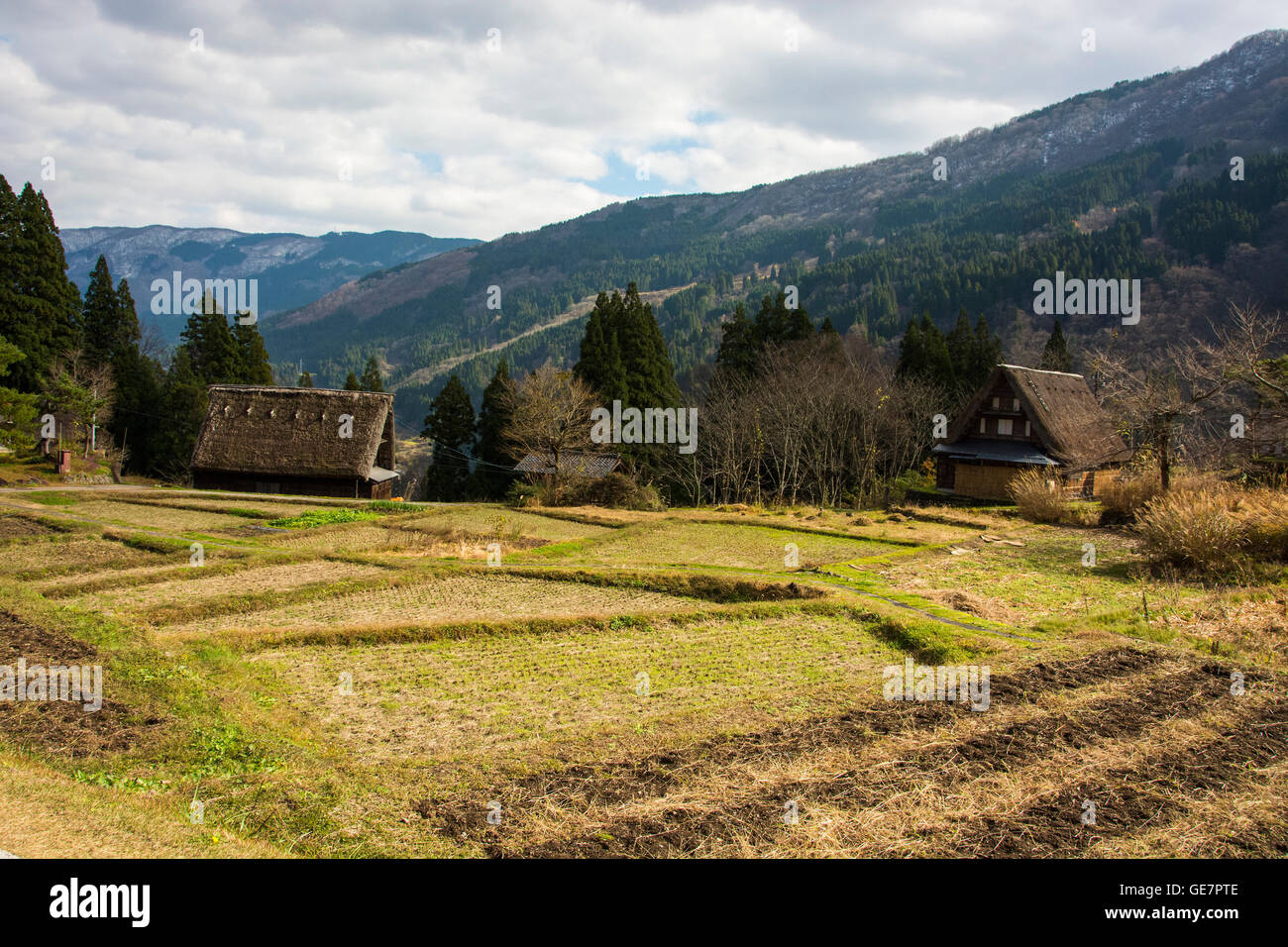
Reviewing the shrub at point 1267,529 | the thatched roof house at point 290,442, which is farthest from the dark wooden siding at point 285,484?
the shrub at point 1267,529

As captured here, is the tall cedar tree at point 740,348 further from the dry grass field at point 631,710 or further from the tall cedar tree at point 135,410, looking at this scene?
the tall cedar tree at point 135,410

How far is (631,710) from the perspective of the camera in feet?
28.7

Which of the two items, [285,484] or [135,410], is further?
[135,410]

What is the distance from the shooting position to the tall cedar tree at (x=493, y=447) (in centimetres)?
4478

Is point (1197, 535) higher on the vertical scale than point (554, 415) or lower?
lower

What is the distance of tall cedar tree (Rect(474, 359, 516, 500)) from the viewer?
44.8 metres

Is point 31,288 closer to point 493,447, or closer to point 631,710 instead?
point 493,447

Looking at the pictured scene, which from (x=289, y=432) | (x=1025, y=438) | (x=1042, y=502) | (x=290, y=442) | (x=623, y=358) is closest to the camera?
(x=1042, y=502)

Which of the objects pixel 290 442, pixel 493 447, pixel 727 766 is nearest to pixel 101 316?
pixel 290 442

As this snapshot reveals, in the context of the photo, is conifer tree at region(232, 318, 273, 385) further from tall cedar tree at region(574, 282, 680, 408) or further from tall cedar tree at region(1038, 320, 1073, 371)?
tall cedar tree at region(1038, 320, 1073, 371)

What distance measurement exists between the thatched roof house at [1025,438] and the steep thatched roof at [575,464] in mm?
15498

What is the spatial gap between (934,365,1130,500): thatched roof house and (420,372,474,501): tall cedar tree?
26.2 m

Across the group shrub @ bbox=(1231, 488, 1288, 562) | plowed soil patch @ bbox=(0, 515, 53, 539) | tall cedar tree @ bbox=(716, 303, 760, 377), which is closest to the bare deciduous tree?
tall cedar tree @ bbox=(716, 303, 760, 377)

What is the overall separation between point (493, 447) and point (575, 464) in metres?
13.9
